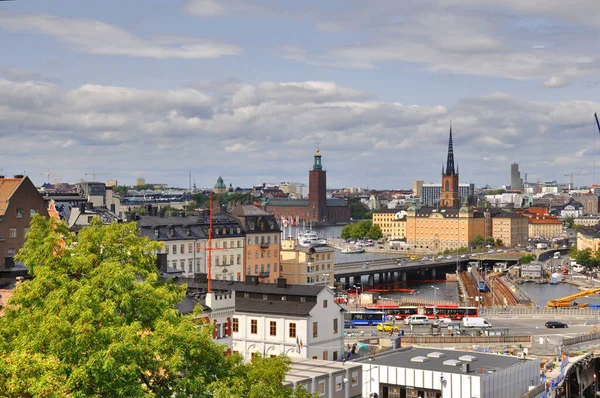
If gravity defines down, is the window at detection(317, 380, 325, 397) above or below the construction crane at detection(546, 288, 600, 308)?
Result: above

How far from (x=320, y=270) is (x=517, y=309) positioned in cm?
1664

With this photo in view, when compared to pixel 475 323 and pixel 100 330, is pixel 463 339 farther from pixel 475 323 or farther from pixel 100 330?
pixel 100 330

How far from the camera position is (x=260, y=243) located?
75.9 metres

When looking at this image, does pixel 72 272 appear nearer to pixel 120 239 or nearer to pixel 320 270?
pixel 120 239

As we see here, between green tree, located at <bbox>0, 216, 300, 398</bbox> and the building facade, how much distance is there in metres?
30.9

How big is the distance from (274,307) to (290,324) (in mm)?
1285


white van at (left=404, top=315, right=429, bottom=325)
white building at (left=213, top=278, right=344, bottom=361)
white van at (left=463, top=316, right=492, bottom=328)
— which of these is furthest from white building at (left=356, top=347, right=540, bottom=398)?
white van at (left=404, top=315, right=429, bottom=325)

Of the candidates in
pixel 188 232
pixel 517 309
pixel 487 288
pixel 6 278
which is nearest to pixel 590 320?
pixel 517 309

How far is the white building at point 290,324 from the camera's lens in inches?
1608

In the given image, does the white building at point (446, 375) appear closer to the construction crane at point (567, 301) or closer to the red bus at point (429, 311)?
the red bus at point (429, 311)

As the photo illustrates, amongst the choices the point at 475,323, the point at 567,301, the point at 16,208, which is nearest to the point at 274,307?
the point at 16,208

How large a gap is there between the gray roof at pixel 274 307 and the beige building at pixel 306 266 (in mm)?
33470

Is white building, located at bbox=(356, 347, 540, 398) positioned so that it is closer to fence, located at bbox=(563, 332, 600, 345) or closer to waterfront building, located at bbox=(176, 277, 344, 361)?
waterfront building, located at bbox=(176, 277, 344, 361)

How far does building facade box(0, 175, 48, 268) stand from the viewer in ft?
170
